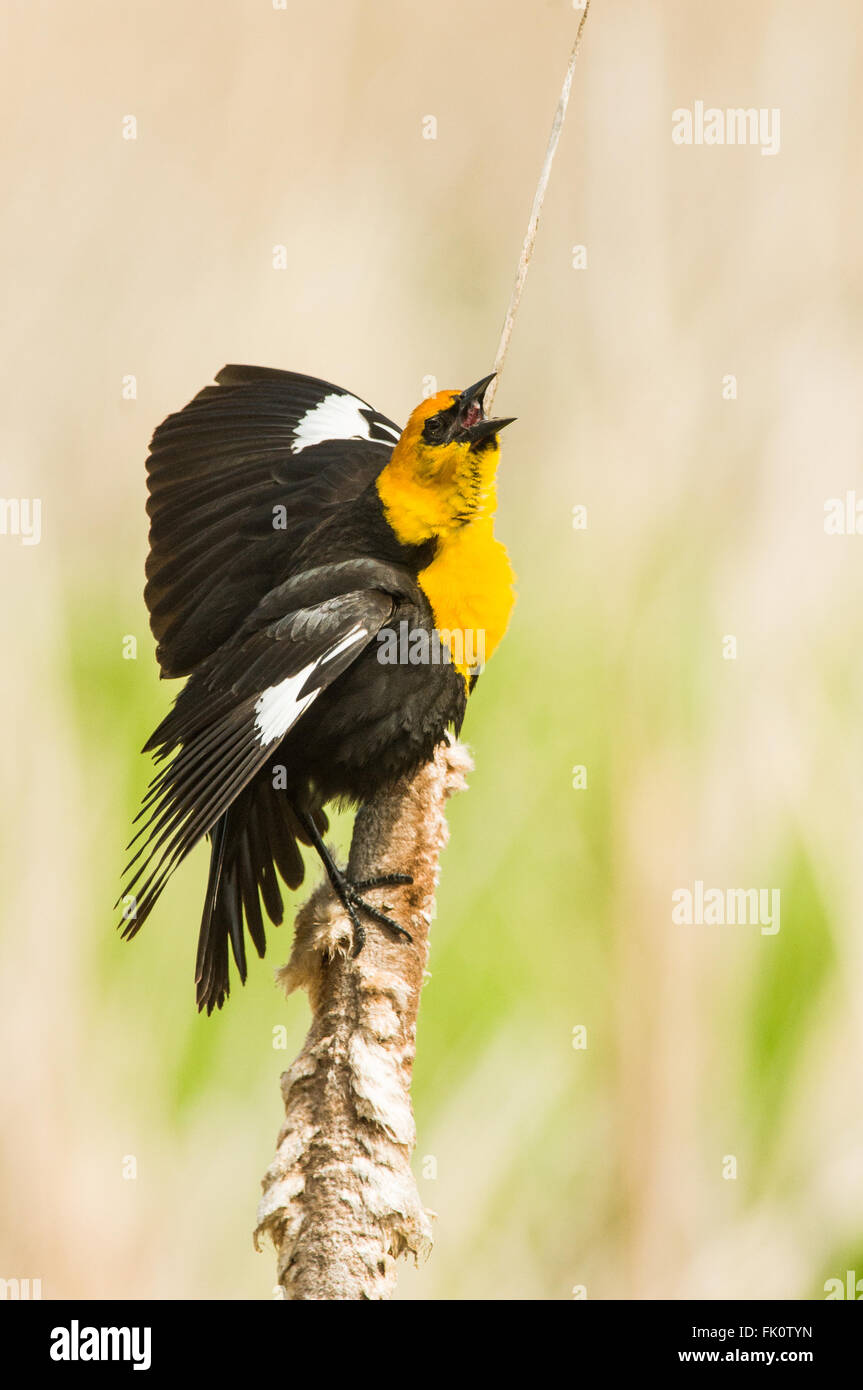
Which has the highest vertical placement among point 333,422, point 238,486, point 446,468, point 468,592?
point 333,422

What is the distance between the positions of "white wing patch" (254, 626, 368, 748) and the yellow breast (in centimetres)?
26

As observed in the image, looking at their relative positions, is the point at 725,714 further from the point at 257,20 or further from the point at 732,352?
the point at 257,20

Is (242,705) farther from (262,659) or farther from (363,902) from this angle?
(363,902)

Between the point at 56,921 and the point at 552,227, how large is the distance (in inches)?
89.8

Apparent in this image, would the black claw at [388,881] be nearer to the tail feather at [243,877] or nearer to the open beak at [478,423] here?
the tail feather at [243,877]

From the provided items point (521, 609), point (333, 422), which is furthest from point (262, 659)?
point (333, 422)

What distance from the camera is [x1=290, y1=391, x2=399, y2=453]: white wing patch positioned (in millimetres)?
3744

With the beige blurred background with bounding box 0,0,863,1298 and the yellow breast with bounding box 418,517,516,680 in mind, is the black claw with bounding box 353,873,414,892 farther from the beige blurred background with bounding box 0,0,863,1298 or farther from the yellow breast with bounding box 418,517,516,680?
the yellow breast with bounding box 418,517,516,680

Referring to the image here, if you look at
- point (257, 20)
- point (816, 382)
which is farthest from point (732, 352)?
point (257, 20)

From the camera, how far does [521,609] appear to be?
130 inches

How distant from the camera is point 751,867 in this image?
121 inches

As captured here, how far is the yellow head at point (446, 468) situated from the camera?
2.90 meters

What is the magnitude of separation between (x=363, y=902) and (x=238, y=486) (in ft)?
4.51

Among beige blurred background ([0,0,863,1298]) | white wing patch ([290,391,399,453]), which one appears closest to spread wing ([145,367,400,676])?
white wing patch ([290,391,399,453])
